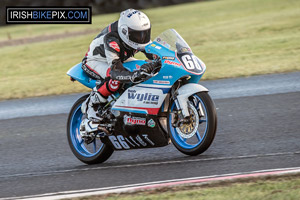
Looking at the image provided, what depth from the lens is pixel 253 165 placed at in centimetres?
575

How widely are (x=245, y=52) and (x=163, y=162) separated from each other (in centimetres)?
999

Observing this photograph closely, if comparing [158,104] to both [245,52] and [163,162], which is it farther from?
[245,52]

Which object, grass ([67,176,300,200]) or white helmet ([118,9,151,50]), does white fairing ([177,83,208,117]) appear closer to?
white helmet ([118,9,151,50])

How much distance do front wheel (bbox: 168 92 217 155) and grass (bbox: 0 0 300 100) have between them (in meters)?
6.46

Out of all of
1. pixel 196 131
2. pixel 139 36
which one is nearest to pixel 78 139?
pixel 139 36

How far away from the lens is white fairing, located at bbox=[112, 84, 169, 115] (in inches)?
253

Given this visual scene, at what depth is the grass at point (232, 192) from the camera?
15.3 ft

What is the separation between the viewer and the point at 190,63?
6.25 metres

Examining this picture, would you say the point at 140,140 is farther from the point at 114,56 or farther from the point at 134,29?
the point at 134,29

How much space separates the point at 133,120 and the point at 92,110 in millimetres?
580

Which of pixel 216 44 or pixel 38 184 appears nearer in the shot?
pixel 38 184

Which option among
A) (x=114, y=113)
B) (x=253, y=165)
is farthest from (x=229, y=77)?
(x=253, y=165)

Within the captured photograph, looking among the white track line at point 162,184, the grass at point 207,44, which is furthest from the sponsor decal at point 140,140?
the grass at point 207,44

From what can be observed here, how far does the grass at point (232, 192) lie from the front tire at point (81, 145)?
6.11ft
